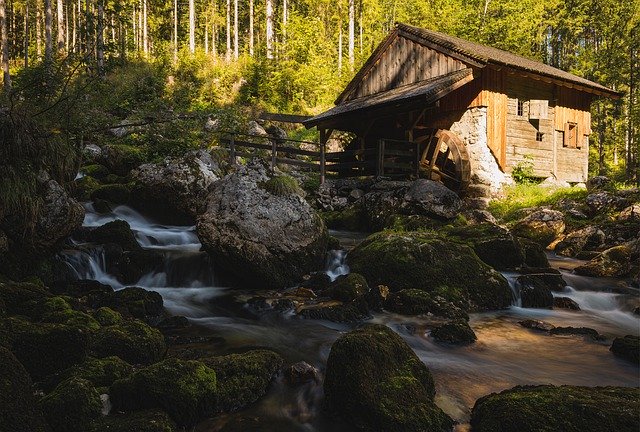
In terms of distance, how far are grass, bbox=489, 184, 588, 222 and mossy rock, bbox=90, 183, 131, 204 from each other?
40.2 feet

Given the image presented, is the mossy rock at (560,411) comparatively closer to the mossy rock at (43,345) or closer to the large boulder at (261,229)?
the mossy rock at (43,345)

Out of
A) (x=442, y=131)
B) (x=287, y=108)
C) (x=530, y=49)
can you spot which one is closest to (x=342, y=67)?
(x=287, y=108)

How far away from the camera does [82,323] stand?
473cm

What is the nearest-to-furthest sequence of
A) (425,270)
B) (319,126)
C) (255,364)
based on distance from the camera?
(255,364) < (425,270) < (319,126)

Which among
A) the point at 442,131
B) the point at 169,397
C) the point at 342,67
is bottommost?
the point at 169,397

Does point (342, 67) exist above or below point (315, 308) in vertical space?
above

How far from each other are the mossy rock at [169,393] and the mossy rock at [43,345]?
73 centimetres

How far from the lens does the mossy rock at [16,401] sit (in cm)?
252

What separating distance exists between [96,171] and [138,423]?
14.5 m

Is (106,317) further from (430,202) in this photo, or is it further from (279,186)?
(430,202)

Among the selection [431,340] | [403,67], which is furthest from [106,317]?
[403,67]

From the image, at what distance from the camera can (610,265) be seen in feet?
31.6

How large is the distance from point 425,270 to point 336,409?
4.21 meters

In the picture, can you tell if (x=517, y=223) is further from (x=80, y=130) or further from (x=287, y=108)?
(x=287, y=108)
